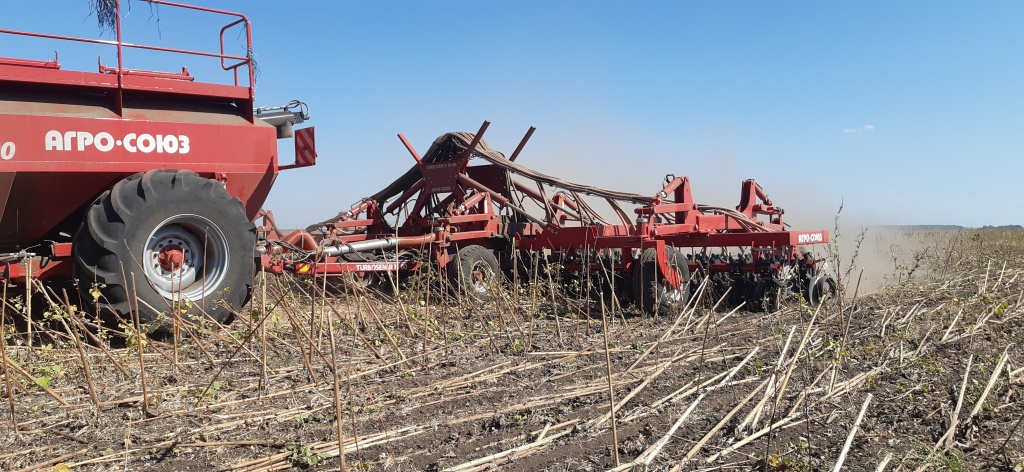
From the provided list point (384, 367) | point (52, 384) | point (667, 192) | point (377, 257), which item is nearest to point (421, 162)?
point (377, 257)

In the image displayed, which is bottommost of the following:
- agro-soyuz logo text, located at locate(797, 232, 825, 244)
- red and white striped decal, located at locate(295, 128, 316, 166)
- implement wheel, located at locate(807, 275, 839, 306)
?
implement wheel, located at locate(807, 275, 839, 306)

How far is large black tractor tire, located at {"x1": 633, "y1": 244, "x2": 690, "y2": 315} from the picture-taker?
286 inches

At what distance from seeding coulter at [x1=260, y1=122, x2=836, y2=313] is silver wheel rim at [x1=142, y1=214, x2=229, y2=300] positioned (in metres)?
0.59

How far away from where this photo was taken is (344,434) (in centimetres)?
342

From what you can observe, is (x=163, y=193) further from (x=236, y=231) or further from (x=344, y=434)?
(x=344, y=434)

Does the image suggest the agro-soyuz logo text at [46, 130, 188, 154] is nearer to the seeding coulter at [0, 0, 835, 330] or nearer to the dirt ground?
the seeding coulter at [0, 0, 835, 330]

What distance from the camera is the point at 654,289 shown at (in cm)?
736

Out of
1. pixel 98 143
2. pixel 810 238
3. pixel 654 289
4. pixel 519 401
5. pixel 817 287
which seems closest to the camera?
pixel 519 401

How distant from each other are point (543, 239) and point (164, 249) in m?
3.99

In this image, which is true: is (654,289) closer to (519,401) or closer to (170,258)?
(519,401)

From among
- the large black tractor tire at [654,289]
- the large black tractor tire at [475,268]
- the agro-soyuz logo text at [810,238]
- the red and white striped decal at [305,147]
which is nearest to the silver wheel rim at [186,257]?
the red and white striped decal at [305,147]

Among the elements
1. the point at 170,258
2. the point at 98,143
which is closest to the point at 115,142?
the point at 98,143

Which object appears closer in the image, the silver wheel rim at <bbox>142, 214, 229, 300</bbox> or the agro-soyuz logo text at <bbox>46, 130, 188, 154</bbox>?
the agro-soyuz logo text at <bbox>46, 130, 188, 154</bbox>

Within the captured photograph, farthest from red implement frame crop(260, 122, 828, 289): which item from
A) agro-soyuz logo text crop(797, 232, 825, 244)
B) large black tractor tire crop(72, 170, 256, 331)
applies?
large black tractor tire crop(72, 170, 256, 331)
